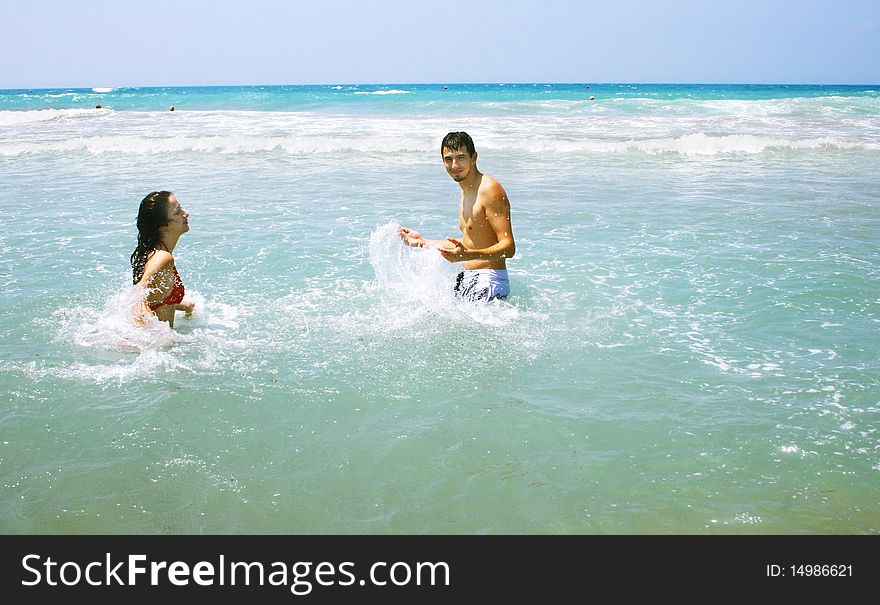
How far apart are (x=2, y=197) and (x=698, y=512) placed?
1189 cm

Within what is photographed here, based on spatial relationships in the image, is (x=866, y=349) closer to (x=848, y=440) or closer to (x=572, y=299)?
(x=848, y=440)

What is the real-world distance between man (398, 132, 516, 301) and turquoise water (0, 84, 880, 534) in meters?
0.26

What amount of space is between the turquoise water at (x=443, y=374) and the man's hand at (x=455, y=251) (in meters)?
0.45

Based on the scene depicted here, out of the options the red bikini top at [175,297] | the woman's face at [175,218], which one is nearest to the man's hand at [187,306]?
the red bikini top at [175,297]

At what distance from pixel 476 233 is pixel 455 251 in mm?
300

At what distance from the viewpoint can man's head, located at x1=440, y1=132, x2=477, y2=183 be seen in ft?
18.1

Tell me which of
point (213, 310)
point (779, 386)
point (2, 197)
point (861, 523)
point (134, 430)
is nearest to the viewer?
point (861, 523)

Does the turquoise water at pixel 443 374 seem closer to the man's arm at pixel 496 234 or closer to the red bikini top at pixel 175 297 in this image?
the red bikini top at pixel 175 297

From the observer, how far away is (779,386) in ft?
14.4

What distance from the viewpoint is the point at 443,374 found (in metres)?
4.55

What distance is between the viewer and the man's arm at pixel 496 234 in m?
5.60

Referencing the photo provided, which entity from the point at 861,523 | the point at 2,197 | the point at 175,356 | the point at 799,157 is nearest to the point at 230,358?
the point at 175,356

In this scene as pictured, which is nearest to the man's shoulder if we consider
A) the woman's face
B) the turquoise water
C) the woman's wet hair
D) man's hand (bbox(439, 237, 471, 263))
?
man's hand (bbox(439, 237, 471, 263))

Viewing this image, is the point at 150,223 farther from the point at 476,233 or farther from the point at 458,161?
the point at 476,233
